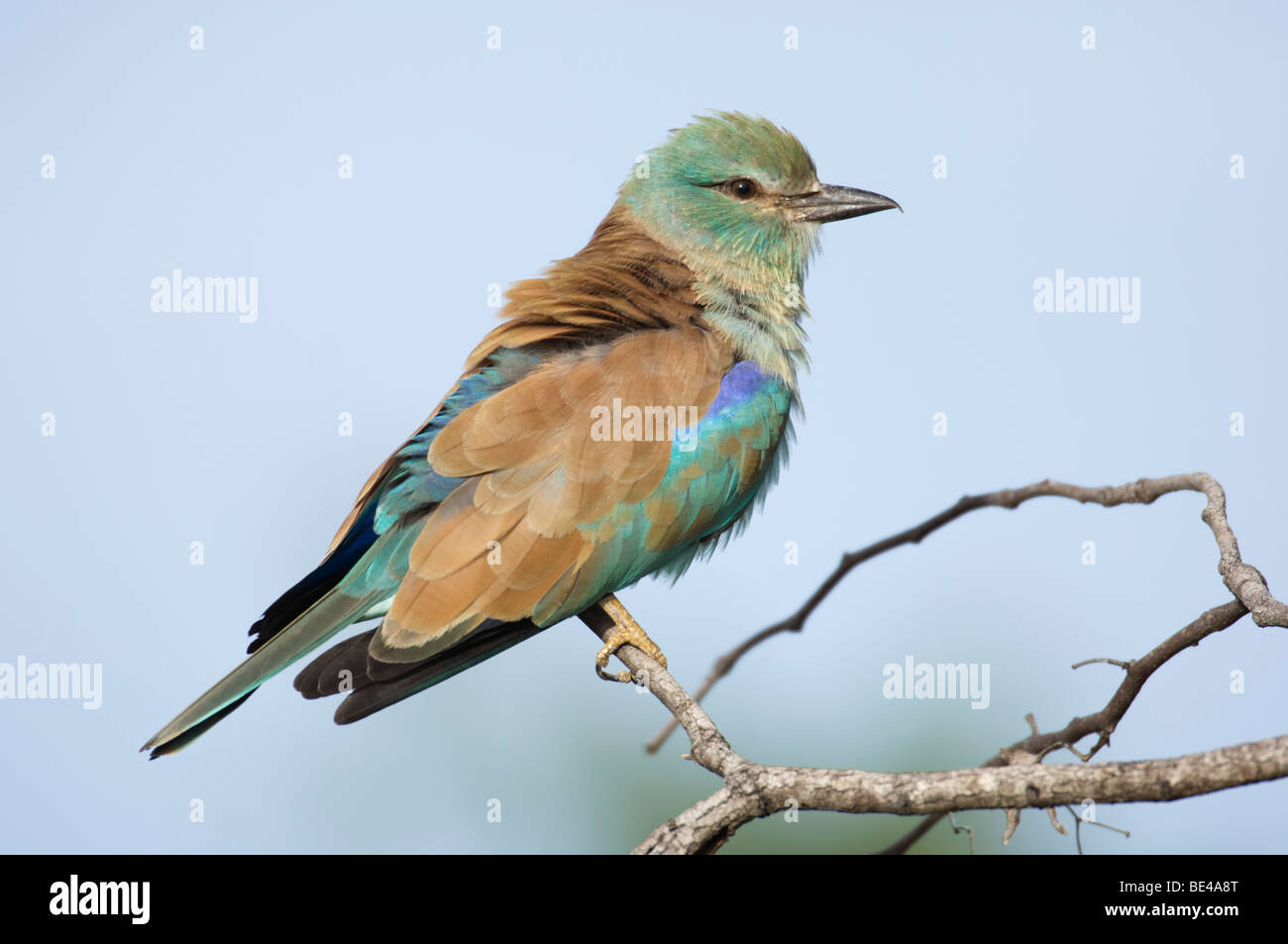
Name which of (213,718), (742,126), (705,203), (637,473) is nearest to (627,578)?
(637,473)

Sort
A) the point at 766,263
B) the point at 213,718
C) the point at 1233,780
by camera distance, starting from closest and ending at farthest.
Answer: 1. the point at 1233,780
2. the point at 213,718
3. the point at 766,263

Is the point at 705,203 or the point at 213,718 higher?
the point at 705,203

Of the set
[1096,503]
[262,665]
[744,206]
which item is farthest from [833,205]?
[262,665]

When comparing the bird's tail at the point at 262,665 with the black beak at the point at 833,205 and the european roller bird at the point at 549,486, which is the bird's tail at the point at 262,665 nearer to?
the european roller bird at the point at 549,486

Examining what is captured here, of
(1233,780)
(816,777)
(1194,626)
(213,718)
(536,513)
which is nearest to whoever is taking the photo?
(1233,780)

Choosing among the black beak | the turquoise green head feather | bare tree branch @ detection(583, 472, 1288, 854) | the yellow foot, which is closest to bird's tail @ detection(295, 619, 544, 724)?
the yellow foot

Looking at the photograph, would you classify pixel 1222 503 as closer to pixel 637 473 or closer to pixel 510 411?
pixel 637 473
